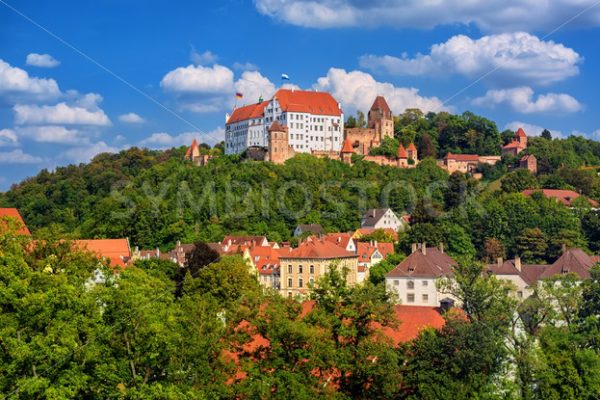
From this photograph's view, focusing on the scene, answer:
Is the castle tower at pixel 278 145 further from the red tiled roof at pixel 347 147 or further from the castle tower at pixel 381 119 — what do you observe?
the castle tower at pixel 381 119

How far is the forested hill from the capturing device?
8044cm

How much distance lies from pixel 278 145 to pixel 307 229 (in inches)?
800

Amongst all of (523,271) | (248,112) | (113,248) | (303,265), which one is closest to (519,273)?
(523,271)

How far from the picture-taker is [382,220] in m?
90.9

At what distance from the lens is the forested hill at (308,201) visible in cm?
8044

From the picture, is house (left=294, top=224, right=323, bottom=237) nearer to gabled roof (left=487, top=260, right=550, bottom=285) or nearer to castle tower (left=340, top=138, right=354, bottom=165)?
castle tower (left=340, top=138, right=354, bottom=165)

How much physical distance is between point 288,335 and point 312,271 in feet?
118

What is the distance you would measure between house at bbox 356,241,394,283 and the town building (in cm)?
3628

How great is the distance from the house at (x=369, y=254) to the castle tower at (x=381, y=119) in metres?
41.6

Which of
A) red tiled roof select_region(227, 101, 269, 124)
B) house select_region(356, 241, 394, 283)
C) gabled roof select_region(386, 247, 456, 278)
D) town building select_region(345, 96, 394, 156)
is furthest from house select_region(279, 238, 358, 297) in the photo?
red tiled roof select_region(227, 101, 269, 124)

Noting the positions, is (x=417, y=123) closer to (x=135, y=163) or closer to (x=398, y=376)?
(x=135, y=163)

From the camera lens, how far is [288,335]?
23.9m

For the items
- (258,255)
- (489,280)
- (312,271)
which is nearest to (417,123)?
(258,255)

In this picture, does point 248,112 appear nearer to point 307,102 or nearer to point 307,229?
point 307,102
